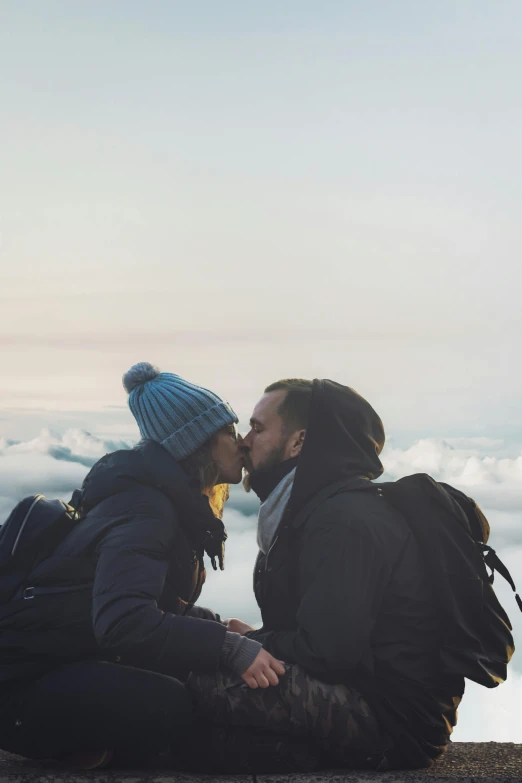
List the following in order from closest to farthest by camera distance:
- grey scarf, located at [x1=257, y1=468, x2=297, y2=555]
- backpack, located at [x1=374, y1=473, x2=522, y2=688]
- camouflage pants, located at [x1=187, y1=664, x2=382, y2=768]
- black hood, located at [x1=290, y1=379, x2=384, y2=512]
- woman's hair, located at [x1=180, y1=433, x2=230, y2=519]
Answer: camouflage pants, located at [x1=187, y1=664, x2=382, y2=768] → backpack, located at [x1=374, y1=473, x2=522, y2=688] → black hood, located at [x1=290, y1=379, x2=384, y2=512] → grey scarf, located at [x1=257, y1=468, x2=297, y2=555] → woman's hair, located at [x1=180, y1=433, x2=230, y2=519]

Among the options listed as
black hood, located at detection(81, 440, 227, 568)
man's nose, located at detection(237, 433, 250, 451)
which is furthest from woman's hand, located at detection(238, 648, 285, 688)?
man's nose, located at detection(237, 433, 250, 451)

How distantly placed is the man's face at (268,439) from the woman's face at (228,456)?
7cm

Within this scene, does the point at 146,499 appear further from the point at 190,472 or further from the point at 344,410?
the point at 344,410

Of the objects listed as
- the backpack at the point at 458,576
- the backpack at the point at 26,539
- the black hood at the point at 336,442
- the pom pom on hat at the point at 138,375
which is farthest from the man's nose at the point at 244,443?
the backpack at the point at 26,539

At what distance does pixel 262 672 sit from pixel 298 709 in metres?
0.25

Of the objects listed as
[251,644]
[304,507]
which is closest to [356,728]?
[251,644]

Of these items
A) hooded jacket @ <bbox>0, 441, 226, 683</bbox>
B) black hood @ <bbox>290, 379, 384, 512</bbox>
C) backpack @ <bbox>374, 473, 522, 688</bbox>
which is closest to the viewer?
hooded jacket @ <bbox>0, 441, 226, 683</bbox>

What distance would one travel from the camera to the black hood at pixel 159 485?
191 inches

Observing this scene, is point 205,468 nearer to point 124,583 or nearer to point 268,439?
point 268,439

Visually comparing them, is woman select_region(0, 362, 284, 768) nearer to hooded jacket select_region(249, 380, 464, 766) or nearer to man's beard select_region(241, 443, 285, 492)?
hooded jacket select_region(249, 380, 464, 766)

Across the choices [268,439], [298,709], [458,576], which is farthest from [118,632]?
[458,576]

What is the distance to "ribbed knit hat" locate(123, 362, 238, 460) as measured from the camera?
5.14m

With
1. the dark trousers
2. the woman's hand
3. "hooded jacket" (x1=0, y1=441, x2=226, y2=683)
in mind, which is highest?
"hooded jacket" (x1=0, y1=441, x2=226, y2=683)

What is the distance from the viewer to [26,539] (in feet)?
15.8
